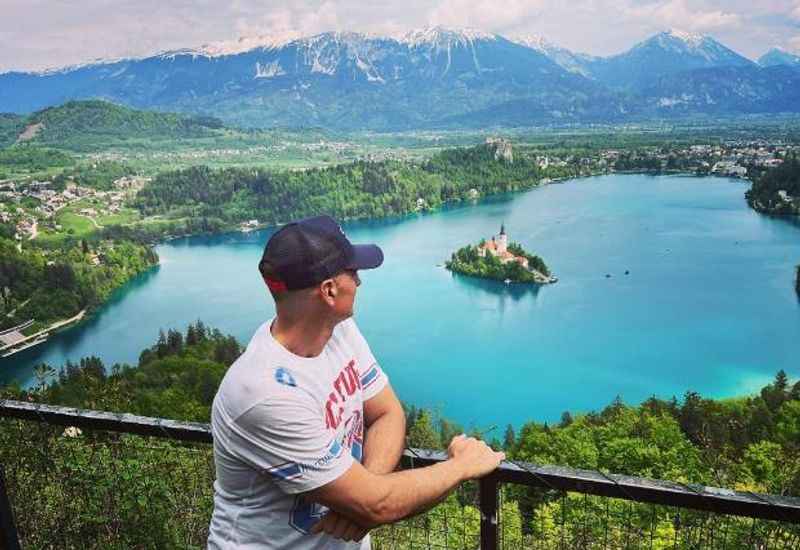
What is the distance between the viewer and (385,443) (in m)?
1.20

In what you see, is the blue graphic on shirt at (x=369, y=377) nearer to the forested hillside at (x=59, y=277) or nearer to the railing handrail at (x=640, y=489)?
the railing handrail at (x=640, y=489)

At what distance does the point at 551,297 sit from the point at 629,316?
4081mm

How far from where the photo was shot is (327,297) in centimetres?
107

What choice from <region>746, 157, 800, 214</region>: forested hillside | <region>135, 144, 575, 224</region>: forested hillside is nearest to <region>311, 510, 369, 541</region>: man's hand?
<region>746, 157, 800, 214</region>: forested hillside

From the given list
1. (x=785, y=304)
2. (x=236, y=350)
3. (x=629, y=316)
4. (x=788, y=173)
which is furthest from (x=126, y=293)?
(x=788, y=173)

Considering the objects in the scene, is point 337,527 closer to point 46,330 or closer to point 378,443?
point 378,443

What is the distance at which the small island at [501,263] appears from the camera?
33.3m

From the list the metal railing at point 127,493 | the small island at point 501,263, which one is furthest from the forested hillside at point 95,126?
the metal railing at point 127,493

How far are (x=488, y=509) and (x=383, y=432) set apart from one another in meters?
0.24

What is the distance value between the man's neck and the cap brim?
0.10m

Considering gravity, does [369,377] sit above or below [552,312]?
above

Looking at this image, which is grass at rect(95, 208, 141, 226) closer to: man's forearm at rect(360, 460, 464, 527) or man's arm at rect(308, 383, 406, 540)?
man's arm at rect(308, 383, 406, 540)

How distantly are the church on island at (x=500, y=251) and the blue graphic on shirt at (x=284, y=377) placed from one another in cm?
3324

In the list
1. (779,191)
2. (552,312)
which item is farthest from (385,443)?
(779,191)
